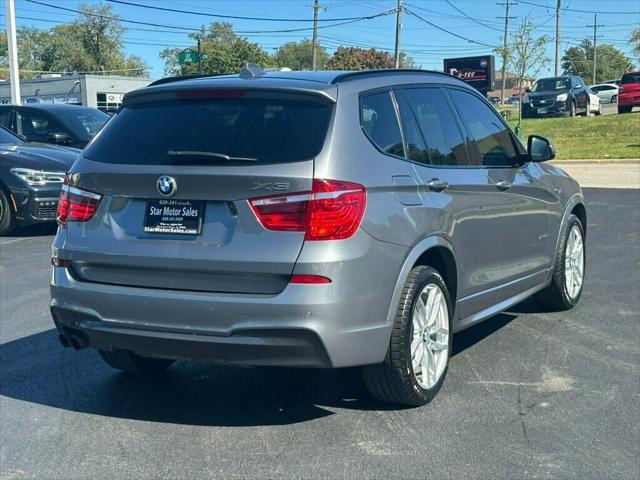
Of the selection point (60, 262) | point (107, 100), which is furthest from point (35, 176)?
point (107, 100)

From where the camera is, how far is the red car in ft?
108

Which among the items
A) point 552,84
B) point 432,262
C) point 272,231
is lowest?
point 432,262

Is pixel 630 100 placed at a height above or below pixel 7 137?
above

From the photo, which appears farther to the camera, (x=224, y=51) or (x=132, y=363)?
(x=224, y=51)

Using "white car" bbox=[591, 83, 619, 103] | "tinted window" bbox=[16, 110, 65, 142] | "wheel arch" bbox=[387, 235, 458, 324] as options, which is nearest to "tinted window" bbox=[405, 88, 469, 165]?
"wheel arch" bbox=[387, 235, 458, 324]

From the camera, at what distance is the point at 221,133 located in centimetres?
412

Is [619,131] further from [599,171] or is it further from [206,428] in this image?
[206,428]

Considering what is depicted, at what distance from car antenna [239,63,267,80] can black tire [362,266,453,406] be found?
55.5 inches

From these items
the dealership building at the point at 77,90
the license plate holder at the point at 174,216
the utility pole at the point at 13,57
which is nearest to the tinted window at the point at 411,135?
the license plate holder at the point at 174,216

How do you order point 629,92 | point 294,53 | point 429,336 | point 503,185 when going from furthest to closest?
point 294,53 < point 629,92 < point 503,185 < point 429,336

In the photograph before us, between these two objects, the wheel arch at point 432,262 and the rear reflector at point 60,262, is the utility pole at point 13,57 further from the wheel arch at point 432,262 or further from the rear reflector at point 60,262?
the wheel arch at point 432,262

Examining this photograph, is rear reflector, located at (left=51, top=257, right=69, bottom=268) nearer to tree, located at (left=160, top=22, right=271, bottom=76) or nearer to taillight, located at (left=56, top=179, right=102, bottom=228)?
taillight, located at (left=56, top=179, right=102, bottom=228)

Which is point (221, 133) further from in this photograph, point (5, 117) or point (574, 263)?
point (5, 117)

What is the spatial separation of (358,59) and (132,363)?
81012mm
